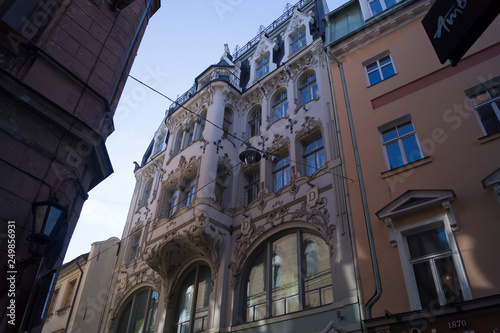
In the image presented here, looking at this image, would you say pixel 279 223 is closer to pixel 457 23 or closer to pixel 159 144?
pixel 457 23

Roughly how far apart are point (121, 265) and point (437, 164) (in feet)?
56.8

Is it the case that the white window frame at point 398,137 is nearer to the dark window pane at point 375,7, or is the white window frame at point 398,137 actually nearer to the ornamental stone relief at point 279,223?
the ornamental stone relief at point 279,223

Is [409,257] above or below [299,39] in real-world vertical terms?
below

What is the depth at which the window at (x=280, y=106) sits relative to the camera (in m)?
16.5

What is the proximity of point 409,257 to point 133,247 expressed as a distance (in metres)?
16.4

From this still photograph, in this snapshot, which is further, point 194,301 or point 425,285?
point 194,301

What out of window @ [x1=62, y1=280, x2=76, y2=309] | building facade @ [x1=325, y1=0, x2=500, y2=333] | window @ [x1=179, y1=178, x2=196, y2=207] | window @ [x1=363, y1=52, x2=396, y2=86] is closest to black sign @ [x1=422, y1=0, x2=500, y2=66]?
building facade @ [x1=325, y1=0, x2=500, y2=333]

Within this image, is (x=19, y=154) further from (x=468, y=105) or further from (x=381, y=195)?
(x=468, y=105)

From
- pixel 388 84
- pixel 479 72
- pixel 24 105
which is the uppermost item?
pixel 388 84

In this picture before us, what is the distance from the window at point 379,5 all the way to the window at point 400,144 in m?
6.02

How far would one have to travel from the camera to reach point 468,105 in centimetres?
987

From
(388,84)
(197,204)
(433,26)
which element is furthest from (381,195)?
(197,204)

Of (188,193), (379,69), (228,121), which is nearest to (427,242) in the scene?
(379,69)

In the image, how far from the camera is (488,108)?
957 cm
